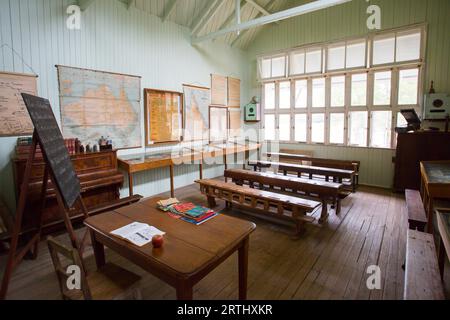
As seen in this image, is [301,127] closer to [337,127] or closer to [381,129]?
[337,127]

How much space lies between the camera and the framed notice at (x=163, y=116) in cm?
464

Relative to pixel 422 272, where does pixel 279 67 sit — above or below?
above

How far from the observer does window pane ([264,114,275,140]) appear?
267 inches

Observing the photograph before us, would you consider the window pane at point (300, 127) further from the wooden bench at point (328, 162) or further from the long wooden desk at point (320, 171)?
the long wooden desk at point (320, 171)

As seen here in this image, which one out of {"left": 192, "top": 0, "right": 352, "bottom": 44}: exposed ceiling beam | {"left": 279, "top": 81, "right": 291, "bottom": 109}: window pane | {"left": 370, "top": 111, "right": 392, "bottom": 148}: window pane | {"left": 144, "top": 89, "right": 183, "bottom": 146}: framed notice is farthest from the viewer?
{"left": 279, "top": 81, "right": 291, "bottom": 109}: window pane

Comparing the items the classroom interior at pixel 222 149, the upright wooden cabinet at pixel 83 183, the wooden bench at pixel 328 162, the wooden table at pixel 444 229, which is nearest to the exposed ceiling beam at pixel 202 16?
the classroom interior at pixel 222 149

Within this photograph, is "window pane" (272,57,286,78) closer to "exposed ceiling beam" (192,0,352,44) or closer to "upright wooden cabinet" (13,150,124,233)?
"exposed ceiling beam" (192,0,352,44)

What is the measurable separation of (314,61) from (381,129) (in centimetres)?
213

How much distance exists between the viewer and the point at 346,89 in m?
5.54

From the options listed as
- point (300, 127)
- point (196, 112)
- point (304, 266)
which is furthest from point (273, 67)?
point (304, 266)

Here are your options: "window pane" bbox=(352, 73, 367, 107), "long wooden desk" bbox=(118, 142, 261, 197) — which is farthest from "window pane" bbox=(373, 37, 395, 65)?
"long wooden desk" bbox=(118, 142, 261, 197)

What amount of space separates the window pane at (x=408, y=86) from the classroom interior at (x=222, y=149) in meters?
0.03

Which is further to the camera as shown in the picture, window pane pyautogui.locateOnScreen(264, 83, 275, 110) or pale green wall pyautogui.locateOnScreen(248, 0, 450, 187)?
window pane pyautogui.locateOnScreen(264, 83, 275, 110)
